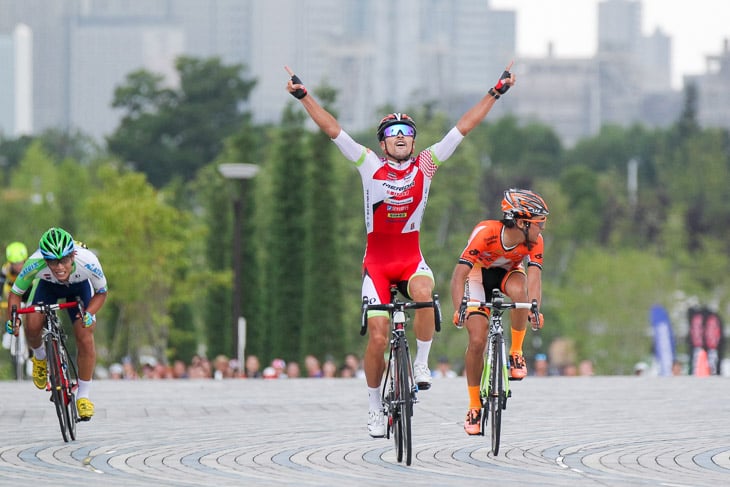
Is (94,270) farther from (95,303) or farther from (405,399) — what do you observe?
(405,399)

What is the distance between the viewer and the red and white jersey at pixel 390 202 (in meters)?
13.1

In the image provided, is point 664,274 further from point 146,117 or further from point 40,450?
point 40,450

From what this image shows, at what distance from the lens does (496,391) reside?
12.9 metres

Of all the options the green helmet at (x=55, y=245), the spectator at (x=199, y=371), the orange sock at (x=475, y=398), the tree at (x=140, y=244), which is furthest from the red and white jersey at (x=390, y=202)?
the tree at (x=140, y=244)

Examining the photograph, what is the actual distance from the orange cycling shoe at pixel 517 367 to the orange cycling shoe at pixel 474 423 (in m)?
0.41

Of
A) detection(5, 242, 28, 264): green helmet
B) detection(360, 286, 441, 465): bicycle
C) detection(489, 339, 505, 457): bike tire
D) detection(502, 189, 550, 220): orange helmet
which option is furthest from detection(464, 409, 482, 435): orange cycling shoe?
detection(5, 242, 28, 264): green helmet

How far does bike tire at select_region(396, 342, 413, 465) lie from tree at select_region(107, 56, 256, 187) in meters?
111

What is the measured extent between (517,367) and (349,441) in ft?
5.10

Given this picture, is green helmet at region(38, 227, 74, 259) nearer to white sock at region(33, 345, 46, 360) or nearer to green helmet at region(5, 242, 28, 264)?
white sock at region(33, 345, 46, 360)

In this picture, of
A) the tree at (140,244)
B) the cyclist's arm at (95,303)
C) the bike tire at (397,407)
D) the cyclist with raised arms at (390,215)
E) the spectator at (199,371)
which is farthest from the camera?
the tree at (140,244)

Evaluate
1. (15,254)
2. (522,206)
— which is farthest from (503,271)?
(15,254)

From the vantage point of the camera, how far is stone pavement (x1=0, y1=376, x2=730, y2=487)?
1162cm

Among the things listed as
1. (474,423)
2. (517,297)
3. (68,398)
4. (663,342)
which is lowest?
(663,342)

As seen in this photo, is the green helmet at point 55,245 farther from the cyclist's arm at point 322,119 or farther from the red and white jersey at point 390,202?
the red and white jersey at point 390,202
